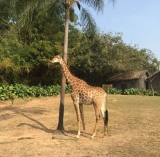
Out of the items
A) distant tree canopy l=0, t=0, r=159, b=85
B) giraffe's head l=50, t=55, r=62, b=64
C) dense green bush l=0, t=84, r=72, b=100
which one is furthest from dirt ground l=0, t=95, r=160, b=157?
distant tree canopy l=0, t=0, r=159, b=85

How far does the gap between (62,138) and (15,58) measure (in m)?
13.8

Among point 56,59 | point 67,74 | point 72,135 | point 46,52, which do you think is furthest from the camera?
point 46,52

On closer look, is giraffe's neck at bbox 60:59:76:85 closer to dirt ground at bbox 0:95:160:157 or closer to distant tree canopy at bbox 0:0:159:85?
dirt ground at bbox 0:95:160:157

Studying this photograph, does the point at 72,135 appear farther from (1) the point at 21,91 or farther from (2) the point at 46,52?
(2) the point at 46,52

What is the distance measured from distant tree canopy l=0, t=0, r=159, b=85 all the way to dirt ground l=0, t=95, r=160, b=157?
237 inches

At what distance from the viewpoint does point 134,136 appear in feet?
28.0

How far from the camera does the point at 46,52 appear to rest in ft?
70.9

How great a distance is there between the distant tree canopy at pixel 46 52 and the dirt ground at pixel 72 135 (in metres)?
6.03

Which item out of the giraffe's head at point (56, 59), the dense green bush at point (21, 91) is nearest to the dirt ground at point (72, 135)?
the giraffe's head at point (56, 59)

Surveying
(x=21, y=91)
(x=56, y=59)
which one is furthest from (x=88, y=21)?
(x=21, y=91)

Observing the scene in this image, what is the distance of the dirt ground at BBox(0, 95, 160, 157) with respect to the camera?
22.1ft

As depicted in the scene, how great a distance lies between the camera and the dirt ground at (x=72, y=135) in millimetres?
6746

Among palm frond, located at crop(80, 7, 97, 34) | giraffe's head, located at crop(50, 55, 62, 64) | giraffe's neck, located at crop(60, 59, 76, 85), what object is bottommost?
giraffe's neck, located at crop(60, 59, 76, 85)

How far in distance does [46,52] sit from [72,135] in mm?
13528
